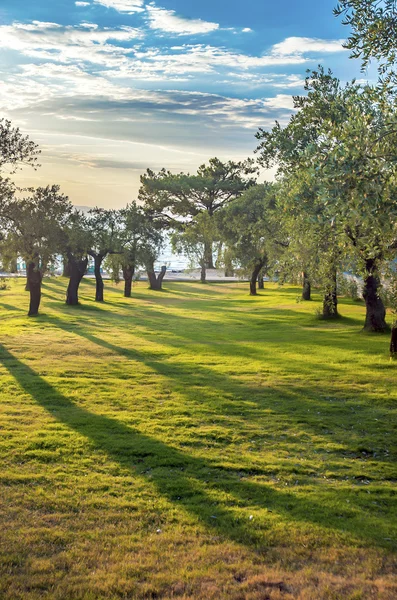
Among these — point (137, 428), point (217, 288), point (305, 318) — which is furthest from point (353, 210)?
point (217, 288)

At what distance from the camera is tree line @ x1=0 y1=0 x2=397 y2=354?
12086mm

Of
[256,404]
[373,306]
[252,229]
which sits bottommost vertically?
[256,404]

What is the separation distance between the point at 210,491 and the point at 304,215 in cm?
1447

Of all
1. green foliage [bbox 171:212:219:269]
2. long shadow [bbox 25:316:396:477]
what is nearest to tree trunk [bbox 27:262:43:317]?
long shadow [bbox 25:316:396:477]

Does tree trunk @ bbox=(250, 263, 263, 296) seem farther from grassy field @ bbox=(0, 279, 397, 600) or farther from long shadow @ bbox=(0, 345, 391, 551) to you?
long shadow @ bbox=(0, 345, 391, 551)

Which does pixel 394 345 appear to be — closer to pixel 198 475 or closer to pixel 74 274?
pixel 198 475

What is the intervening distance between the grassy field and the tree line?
5355mm

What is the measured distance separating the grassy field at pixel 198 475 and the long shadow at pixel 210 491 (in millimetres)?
39

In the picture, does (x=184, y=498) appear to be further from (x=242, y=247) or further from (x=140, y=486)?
(x=242, y=247)

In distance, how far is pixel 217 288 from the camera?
78500mm

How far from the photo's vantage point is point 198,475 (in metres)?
11.2

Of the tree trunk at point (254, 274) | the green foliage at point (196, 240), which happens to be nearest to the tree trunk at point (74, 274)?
the tree trunk at point (254, 274)

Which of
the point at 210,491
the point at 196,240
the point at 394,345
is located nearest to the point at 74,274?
the point at 394,345

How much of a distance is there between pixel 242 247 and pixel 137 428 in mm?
43206
